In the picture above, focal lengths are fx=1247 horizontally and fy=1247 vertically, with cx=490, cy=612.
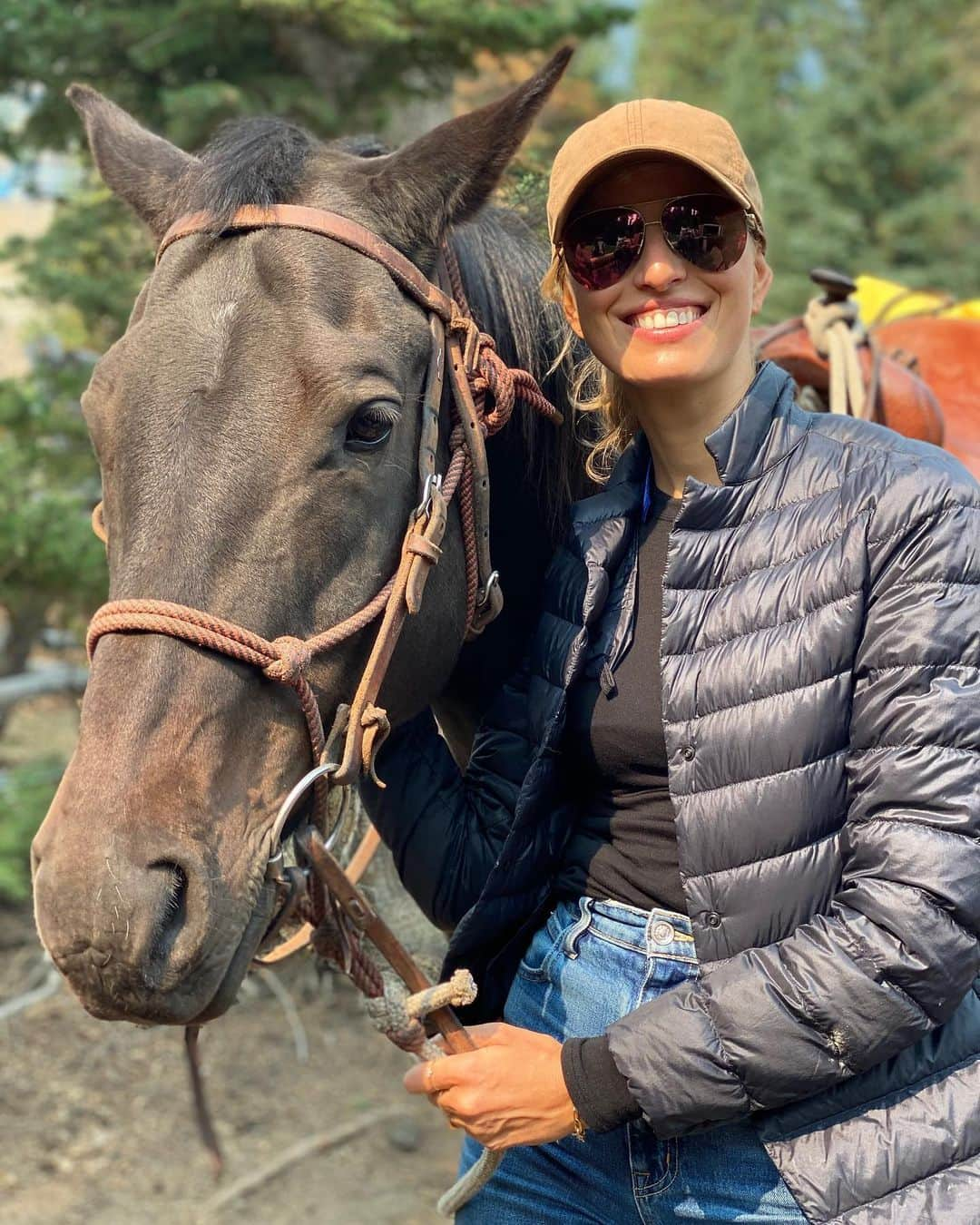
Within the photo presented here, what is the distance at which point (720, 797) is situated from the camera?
1524 millimetres

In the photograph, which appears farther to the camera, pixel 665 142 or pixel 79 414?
pixel 79 414

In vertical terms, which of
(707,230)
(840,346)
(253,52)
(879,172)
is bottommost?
(707,230)

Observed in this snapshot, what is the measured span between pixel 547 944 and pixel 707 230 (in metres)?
1.03

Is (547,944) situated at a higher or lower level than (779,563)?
lower

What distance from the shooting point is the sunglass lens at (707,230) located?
1.72 m

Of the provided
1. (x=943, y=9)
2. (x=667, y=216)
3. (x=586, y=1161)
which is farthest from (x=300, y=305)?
(x=943, y=9)

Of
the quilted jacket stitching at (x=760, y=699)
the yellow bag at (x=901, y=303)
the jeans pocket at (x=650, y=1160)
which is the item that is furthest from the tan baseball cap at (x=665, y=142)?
the yellow bag at (x=901, y=303)

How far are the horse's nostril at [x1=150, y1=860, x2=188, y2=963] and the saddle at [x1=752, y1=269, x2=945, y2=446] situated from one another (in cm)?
175

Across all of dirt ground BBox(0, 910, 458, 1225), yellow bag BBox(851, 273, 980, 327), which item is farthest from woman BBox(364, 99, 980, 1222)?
dirt ground BBox(0, 910, 458, 1225)

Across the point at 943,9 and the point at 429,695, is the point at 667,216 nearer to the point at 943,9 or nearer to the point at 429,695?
the point at 429,695

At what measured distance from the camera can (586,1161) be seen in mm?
1713

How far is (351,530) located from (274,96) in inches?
129

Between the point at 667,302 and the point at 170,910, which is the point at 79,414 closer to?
the point at 667,302

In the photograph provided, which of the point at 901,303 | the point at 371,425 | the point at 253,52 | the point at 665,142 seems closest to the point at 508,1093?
the point at 371,425
